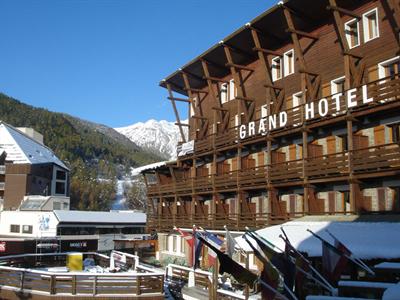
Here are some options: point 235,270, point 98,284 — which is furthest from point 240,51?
point 235,270

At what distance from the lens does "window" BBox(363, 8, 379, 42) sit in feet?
85.6

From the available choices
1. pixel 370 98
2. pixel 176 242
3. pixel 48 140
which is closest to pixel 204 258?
pixel 176 242

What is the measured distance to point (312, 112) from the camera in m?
27.6

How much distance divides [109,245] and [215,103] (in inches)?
985

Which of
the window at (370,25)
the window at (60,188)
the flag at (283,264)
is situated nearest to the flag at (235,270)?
the flag at (283,264)

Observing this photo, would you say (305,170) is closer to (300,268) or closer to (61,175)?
(300,268)

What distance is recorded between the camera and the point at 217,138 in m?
37.4

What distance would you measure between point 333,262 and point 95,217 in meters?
53.9

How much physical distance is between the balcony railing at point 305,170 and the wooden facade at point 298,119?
0.25 feet

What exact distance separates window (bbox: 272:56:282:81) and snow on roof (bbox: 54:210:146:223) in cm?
3454

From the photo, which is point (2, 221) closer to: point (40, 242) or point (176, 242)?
point (40, 242)

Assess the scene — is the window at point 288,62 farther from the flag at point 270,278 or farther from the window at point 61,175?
the window at point 61,175

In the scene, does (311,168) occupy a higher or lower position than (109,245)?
higher

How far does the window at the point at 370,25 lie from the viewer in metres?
26.1
